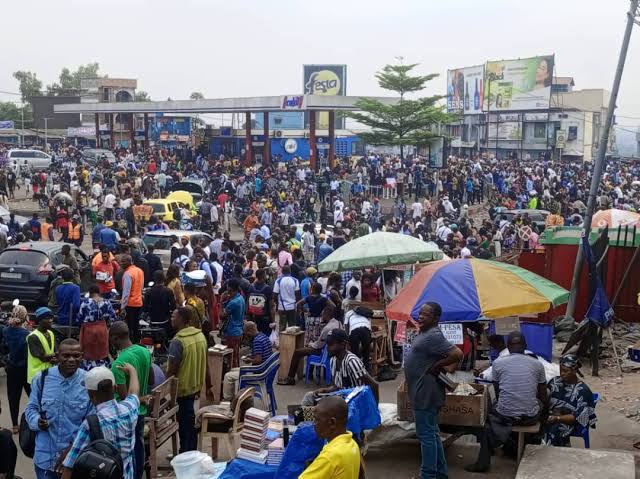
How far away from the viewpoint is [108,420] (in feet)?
18.6

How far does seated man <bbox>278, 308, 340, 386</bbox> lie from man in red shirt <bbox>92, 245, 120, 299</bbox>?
390 centimetres

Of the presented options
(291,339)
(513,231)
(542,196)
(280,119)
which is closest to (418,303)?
(291,339)

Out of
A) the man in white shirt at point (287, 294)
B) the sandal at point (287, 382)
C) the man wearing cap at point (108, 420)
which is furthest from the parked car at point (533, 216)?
the man wearing cap at point (108, 420)

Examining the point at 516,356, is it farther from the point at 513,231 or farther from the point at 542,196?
the point at 542,196

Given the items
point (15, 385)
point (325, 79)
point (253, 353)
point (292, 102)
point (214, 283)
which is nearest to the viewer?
point (15, 385)

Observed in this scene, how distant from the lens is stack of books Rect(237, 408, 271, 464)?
7.07 metres

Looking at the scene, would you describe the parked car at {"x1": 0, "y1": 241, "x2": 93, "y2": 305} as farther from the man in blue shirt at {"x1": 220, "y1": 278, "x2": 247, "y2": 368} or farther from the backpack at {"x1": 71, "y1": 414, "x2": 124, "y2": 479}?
the backpack at {"x1": 71, "y1": 414, "x2": 124, "y2": 479}

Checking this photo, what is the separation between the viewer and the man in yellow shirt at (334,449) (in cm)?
459

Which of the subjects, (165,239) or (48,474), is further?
(165,239)

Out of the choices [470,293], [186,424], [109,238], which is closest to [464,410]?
[470,293]

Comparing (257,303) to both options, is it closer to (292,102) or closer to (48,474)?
(48,474)

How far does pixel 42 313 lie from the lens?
893 centimetres

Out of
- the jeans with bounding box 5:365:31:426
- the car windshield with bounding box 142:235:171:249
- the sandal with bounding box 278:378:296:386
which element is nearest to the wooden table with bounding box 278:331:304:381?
the sandal with bounding box 278:378:296:386

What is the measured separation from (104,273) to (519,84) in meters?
52.2
